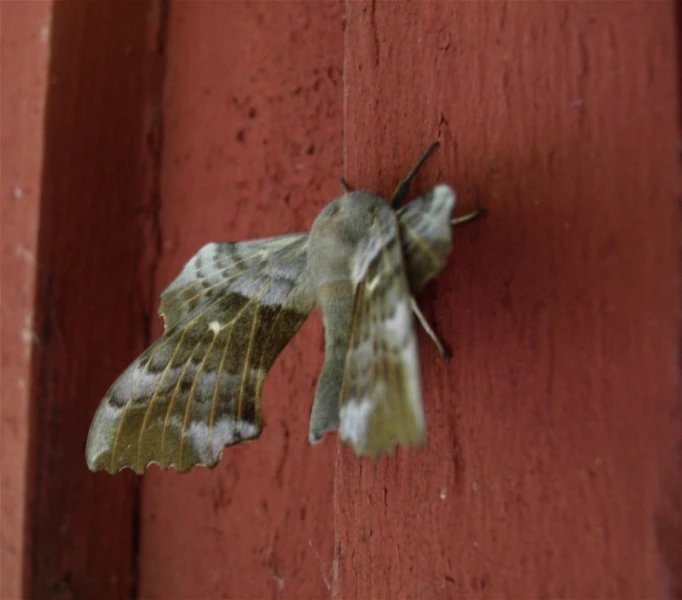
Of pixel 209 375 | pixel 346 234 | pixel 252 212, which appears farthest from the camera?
pixel 252 212

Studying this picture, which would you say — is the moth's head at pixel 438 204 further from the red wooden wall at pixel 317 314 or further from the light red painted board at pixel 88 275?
the light red painted board at pixel 88 275

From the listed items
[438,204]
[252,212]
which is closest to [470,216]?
[438,204]

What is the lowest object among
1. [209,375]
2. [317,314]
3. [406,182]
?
[209,375]

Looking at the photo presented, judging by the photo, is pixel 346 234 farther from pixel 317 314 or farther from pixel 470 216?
pixel 317 314

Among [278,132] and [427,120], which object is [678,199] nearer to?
[427,120]

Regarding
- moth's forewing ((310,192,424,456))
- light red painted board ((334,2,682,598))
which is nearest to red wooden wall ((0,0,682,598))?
light red painted board ((334,2,682,598))

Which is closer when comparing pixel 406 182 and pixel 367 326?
pixel 367 326

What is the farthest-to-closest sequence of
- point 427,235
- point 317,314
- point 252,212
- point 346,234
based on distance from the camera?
1. point 252,212
2. point 317,314
3. point 346,234
4. point 427,235
